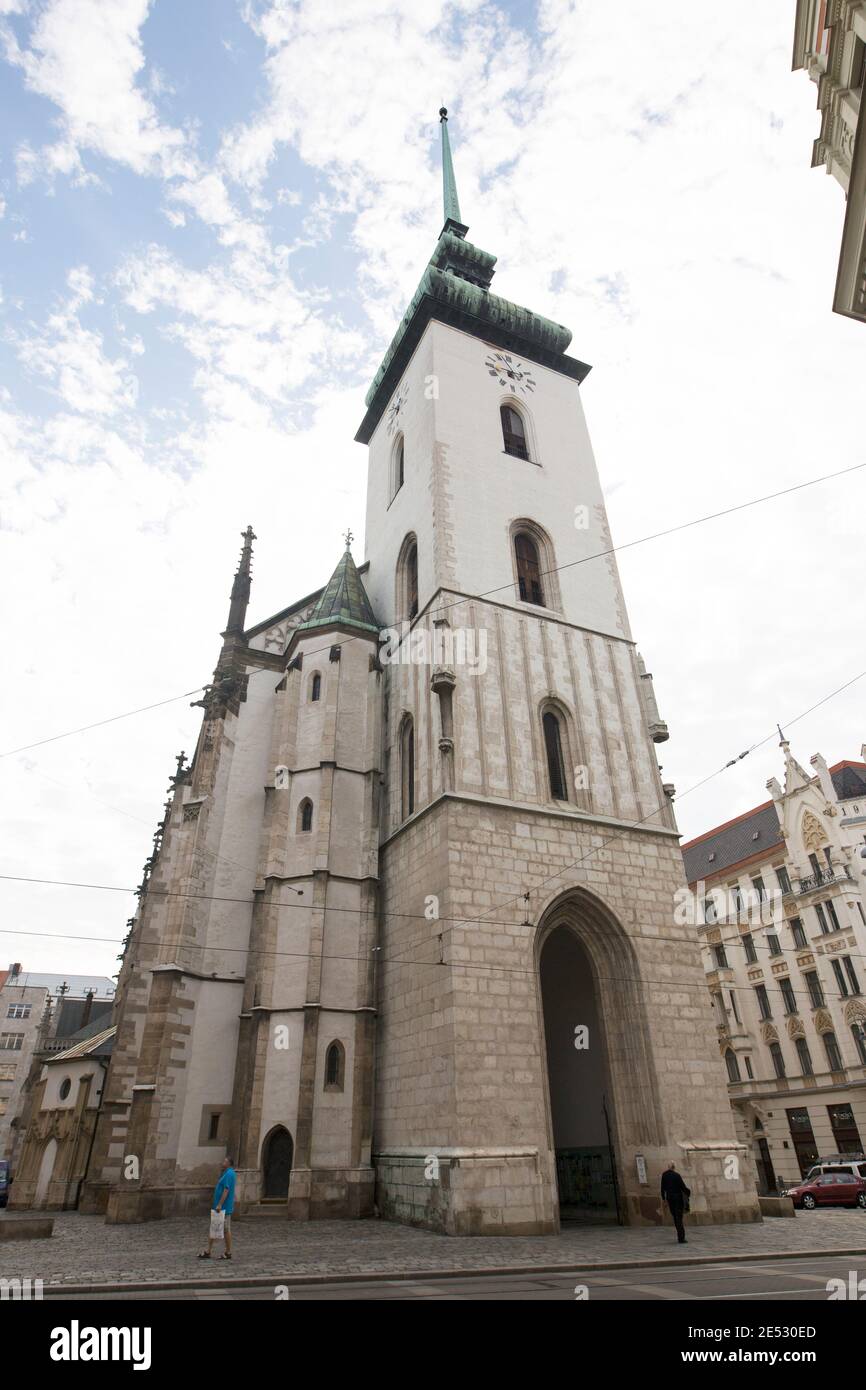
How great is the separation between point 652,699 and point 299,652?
389 inches

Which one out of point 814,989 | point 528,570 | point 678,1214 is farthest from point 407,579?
point 814,989

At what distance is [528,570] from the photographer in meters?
22.1

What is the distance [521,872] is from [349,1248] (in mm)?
7295

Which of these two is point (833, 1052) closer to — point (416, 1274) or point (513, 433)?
point (513, 433)

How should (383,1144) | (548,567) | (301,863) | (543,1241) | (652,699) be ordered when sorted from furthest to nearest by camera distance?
(548,567)
(652,699)
(301,863)
(383,1144)
(543,1241)

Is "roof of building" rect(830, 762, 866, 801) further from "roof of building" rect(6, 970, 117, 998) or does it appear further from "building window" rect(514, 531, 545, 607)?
"roof of building" rect(6, 970, 117, 998)

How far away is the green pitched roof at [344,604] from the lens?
22.5 metres

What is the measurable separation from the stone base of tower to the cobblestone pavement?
333 mm

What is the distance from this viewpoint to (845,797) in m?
35.9

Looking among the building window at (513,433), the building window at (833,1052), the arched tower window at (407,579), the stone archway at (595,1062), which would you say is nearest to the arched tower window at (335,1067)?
the stone archway at (595,1062)

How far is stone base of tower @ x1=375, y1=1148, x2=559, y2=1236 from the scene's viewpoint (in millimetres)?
12766
